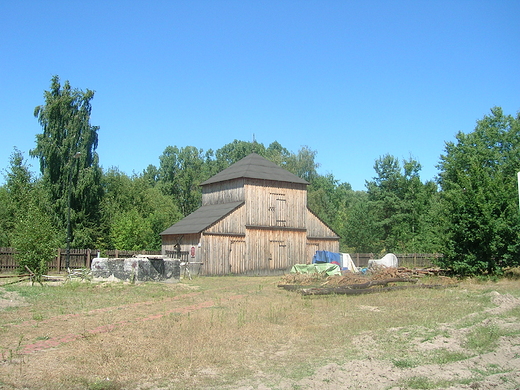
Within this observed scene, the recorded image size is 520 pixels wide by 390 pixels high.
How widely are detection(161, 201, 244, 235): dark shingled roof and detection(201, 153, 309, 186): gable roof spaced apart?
A: 7.11 ft

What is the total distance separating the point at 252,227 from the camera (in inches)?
1425

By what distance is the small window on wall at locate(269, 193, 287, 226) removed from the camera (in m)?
37.5

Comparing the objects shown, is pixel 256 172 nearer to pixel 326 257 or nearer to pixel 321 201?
pixel 326 257

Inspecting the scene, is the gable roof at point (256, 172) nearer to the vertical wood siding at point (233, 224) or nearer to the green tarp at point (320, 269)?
the vertical wood siding at point (233, 224)

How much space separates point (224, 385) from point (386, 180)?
192 feet

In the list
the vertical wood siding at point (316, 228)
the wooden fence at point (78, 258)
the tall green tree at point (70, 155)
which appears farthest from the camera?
the tall green tree at point (70, 155)

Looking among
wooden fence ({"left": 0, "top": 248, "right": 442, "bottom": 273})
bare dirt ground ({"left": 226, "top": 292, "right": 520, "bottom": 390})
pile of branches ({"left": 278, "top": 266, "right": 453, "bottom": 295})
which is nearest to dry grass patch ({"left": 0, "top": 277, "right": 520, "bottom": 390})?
bare dirt ground ({"left": 226, "top": 292, "right": 520, "bottom": 390})

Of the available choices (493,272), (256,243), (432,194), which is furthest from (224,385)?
(432,194)

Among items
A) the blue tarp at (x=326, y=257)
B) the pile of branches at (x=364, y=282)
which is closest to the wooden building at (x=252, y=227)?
the blue tarp at (x=326, y=257)

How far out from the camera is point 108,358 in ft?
30.1

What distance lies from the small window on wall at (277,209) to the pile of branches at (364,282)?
11.2m

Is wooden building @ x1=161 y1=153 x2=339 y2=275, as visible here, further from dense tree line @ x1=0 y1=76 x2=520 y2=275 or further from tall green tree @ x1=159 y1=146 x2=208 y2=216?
tall green tree @ x1=159 y1=146 x2=208 y2=216

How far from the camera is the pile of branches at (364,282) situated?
1986 centimetres

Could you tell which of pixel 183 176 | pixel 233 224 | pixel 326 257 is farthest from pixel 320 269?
pixel 183 176
